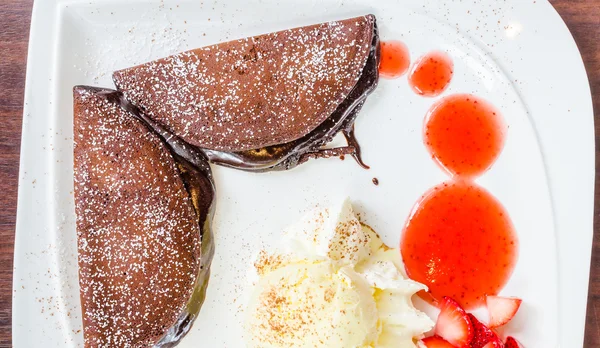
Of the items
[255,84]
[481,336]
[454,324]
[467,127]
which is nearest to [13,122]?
[255,84]

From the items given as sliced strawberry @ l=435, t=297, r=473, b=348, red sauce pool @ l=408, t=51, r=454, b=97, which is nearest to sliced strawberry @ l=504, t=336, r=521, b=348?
sliced strawberry @ l=435, t=297, r=473, b=348

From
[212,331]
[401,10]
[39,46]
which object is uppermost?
[401,10]

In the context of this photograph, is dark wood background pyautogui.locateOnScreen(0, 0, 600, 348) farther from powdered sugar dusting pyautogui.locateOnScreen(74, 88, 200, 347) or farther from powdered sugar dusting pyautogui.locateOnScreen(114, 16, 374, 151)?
powdered sugar dusting pyautogui.locateOnScreen(114, 16, 374, 151)

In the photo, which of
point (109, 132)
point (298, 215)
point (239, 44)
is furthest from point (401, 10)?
point (109, 132)

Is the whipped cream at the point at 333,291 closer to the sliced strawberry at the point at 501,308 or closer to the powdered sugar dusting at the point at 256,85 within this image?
the sliced strawberry at the point at 501,308

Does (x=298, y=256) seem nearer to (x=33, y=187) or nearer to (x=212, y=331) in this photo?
(x=212, y=331)

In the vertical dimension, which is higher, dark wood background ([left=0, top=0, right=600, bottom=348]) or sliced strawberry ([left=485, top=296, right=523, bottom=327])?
dark wood background ([left=0, top=0, right=600, bottom=348])

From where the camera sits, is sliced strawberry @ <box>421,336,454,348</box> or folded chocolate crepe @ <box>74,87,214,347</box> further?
sliced strawberry @ <box>421,336,454,348</box>

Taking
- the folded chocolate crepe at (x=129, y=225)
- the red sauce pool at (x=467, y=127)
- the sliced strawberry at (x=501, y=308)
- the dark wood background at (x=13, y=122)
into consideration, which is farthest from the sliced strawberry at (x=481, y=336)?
the folded chocolate crepe at (x=129, y=225)
